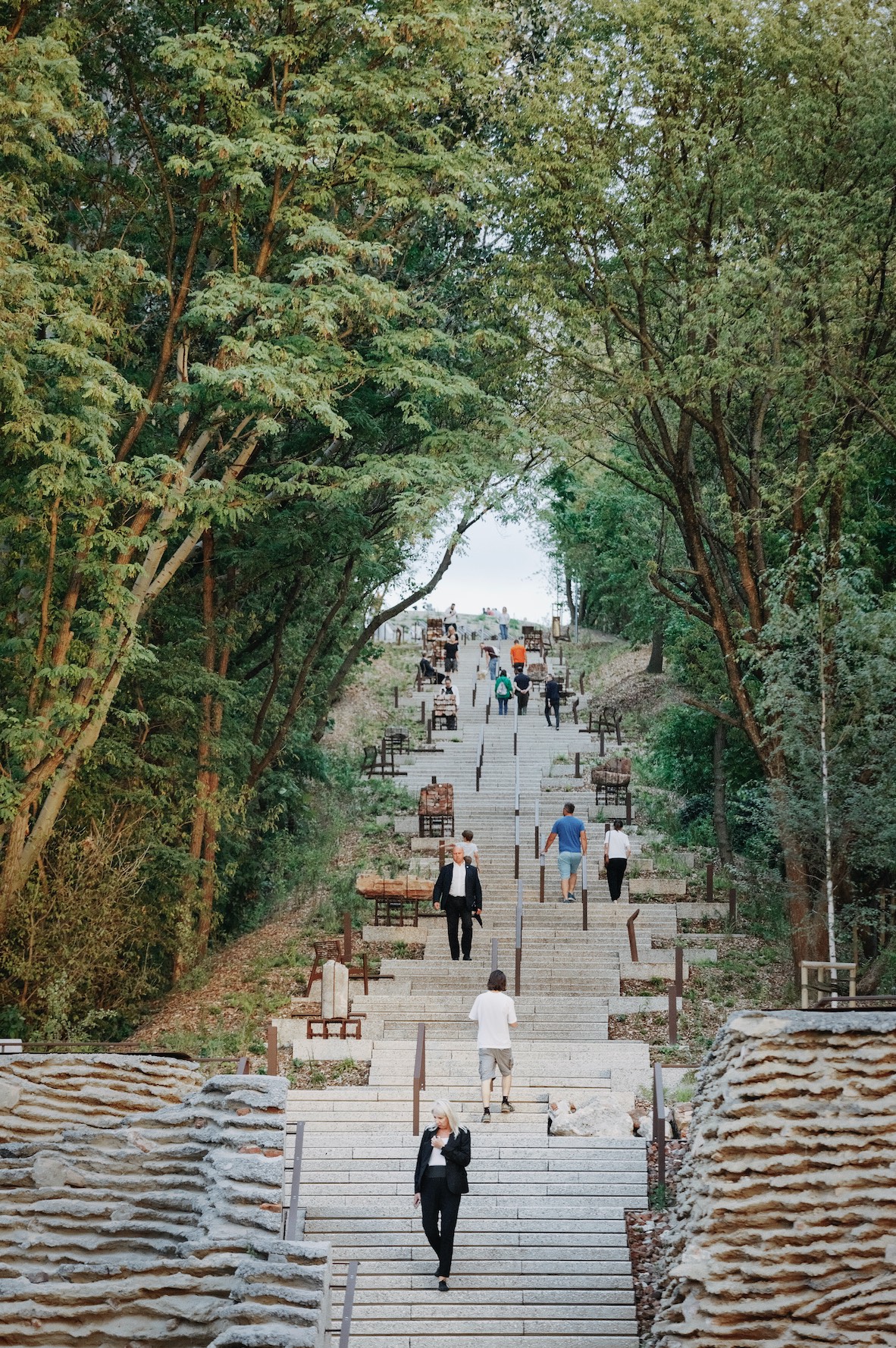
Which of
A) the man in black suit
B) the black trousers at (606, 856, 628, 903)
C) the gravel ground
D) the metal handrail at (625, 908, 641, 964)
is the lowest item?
the gravel ground

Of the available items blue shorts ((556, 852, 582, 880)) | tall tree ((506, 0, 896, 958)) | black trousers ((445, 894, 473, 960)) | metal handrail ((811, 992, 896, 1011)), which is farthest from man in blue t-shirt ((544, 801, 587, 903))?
metal handrail ((811, 992, 896, 1011))

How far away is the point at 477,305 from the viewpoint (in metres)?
21.9

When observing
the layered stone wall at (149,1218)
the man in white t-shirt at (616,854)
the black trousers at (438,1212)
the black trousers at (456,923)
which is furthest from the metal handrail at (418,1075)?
the man in white t-shirt at (616,854)

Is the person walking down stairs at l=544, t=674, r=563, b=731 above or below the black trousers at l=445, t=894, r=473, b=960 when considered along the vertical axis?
above

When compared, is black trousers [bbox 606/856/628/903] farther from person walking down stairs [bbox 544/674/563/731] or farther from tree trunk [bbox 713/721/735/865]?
person walking down stairs [bbox 544/674/563/731]

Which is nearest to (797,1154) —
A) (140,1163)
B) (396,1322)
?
(396,1322)

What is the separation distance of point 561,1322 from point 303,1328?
124 inches

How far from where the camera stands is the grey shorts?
1324 cm

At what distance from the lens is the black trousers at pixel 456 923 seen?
57.0ft

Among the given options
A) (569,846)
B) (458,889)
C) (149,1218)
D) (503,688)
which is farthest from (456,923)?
(503,688)

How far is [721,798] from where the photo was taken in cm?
2558

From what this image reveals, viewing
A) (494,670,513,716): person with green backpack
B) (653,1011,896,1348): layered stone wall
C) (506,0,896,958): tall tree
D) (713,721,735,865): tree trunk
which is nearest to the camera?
(653,1011,896,1348): layered stone wall

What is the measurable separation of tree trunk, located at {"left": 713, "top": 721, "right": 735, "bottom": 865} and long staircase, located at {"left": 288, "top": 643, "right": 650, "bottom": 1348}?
150 inches

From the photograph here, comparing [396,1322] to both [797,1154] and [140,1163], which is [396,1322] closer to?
[140,1163]
